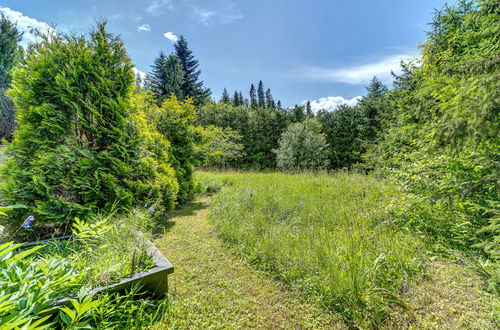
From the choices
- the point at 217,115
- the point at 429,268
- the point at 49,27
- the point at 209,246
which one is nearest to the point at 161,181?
the point at 209,246

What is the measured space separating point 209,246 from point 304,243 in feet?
4.98

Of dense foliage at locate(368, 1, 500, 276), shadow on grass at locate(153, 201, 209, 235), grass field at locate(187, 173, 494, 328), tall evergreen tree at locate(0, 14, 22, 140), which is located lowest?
shadow on grass at locate(153, 201, 209, 235)

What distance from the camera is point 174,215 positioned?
4.54 meters

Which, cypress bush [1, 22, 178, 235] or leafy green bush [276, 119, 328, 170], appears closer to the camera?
cypress bush [1, 22, 178, 235]

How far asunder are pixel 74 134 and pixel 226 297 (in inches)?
127

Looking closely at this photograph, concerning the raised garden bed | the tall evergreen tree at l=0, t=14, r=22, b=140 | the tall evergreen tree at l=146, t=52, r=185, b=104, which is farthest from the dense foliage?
the tall evergreen tree at l=146, t=52, r=185, b=104

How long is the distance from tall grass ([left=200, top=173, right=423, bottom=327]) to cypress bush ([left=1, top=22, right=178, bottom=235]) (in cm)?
177

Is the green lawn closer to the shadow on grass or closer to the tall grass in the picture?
the tall grass

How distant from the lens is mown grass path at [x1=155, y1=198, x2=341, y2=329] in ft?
5.55

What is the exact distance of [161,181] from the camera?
3723 millimetres

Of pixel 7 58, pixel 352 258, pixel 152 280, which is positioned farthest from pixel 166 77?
pixel 352 258

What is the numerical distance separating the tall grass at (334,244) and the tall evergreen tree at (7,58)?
1322 centimetres

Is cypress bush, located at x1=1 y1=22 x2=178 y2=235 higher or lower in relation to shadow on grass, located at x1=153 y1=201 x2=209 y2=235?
higher

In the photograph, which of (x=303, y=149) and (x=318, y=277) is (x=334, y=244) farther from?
(x=303, y=149)
